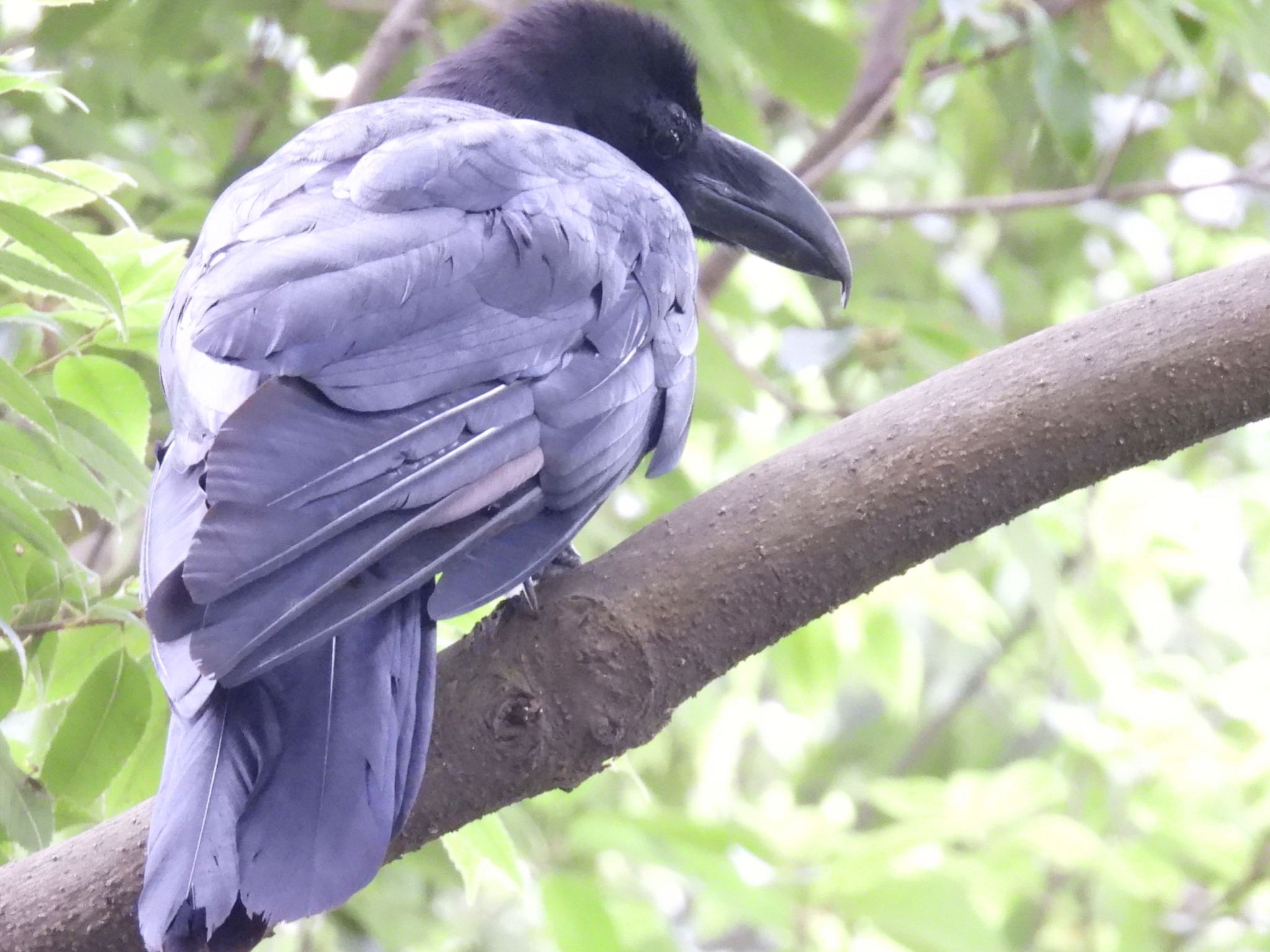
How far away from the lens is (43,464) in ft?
6.16

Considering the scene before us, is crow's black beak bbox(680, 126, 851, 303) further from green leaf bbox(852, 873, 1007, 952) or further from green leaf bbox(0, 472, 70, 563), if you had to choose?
green leaf bbox(0, 472, 70, 563)

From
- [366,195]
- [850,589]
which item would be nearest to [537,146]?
[366,195]

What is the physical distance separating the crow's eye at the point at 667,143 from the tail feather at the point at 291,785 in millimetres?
1565

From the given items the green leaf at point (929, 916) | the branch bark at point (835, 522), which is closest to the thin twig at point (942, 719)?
the green leaf at point (929, 916)

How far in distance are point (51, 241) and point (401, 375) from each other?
0.45 m

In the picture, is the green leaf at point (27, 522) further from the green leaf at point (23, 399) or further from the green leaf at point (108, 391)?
the green leaf at point (108, 391)

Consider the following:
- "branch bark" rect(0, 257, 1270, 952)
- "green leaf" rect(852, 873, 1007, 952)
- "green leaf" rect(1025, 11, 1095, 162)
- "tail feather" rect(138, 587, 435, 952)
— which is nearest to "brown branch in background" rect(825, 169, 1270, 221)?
"green leaf" rect(1025, 11, 1095, 162)

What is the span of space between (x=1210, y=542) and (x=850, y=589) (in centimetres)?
257

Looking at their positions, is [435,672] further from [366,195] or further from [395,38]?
[395,38]

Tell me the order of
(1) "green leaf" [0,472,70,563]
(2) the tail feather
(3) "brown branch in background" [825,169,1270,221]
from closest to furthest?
1. (2) the tail feather
2. (1) "green leaf" [0,472,70,563]
3. (3) "brown branch in background" [825,169,1270,221]

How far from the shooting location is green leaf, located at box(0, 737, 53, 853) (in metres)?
1.90

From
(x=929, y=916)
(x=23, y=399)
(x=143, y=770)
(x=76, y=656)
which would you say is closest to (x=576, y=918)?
(x=929, y=916)

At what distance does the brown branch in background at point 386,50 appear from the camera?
3582mm

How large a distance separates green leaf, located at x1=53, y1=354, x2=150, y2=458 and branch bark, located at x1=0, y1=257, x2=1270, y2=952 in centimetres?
67
